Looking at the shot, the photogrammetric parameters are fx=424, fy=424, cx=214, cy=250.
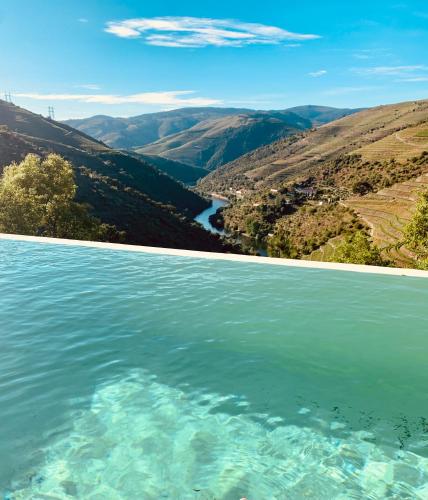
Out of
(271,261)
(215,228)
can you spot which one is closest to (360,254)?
(271,261)

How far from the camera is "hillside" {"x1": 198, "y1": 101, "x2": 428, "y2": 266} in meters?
48.1

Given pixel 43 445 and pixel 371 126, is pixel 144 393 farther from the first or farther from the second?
pixel 371 126

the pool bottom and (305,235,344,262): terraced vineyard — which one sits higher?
the pool bottom

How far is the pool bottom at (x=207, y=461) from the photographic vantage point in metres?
4.44

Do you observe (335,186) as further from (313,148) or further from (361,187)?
(313,148)

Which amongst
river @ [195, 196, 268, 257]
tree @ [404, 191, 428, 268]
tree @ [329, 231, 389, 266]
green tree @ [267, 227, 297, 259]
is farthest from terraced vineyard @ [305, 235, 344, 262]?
river @ [195, 196, 268, 257]

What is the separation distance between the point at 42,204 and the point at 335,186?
75213mm

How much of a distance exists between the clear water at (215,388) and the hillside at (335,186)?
25135mm

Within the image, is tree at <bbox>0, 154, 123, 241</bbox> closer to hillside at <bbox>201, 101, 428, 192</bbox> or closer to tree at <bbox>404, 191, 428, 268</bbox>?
tree at <bbox>404, 191, 428, 268</bbox>

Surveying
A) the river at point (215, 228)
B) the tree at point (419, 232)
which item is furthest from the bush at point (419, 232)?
the river at point (215, 228)

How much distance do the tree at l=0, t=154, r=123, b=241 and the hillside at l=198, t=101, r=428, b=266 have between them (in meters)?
23.0

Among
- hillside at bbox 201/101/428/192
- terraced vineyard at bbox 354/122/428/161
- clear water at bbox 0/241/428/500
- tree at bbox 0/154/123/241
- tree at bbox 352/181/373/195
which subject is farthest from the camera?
hillside at bbox 201/101/428/192

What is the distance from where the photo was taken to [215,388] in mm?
6504

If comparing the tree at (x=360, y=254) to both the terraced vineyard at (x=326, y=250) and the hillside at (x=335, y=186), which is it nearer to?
the hillside at (x=335, y=186)
